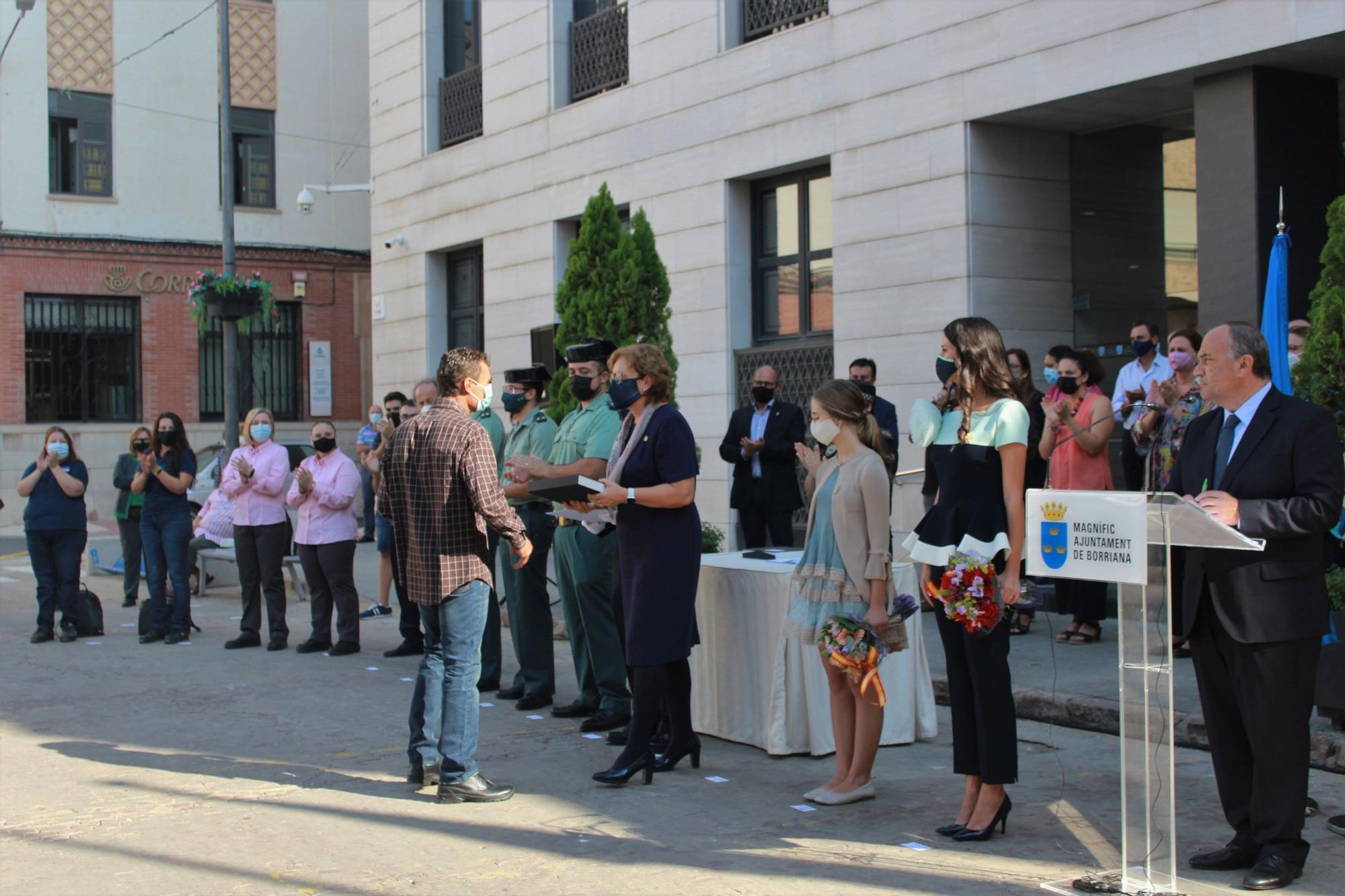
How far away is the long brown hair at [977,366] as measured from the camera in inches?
222

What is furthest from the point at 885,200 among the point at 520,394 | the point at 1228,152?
the point at 520,394

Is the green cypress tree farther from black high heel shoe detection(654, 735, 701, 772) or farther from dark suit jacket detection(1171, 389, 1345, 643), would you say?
black high heel shoe detection(654, 735, 701, 772)

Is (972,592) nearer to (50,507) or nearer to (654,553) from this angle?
(654,553)

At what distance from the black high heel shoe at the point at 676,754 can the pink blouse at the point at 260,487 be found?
5670 millimetres

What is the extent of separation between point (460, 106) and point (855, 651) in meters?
17.5

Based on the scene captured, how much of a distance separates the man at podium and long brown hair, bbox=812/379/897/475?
5.22 ft

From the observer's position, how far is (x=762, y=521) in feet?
40.2

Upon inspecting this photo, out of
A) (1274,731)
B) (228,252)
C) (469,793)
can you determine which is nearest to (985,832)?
(1274,731)

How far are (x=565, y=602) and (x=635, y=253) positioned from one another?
5.03 metres

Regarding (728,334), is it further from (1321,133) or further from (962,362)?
(962,362)

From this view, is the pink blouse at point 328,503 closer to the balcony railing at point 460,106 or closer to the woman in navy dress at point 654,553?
the woman in navy dress at point 654,553

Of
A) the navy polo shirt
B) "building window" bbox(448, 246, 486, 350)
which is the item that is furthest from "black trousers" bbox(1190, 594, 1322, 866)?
"building window" bbox(448, 246, 486, 350)

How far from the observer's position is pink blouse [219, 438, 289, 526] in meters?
11.5

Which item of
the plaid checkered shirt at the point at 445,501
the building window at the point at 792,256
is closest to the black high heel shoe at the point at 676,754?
the plaid checkered shirt at the point at 445,501
